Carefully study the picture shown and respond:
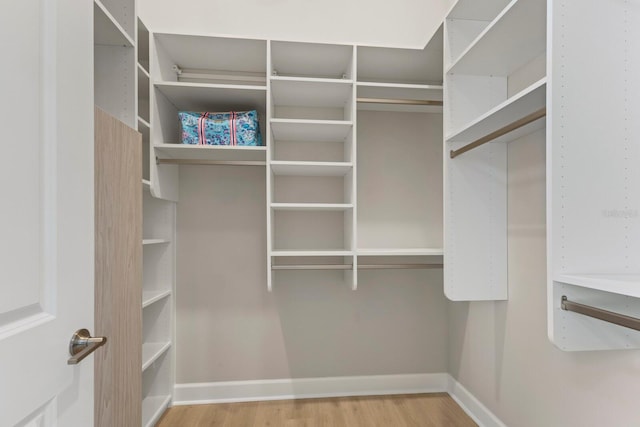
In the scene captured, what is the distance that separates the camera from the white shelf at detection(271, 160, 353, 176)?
2016mm

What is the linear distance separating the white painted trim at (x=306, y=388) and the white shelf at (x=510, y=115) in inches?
68.3

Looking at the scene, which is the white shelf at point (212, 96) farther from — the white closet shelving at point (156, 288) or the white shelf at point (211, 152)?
the white shelf at point (211, 152)

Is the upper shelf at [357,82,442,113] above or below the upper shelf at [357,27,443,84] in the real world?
below

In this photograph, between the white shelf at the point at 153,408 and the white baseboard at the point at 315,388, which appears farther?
the white baseboard at the point at 315,388

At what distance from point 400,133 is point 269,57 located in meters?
1.07

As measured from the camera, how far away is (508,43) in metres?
1.53

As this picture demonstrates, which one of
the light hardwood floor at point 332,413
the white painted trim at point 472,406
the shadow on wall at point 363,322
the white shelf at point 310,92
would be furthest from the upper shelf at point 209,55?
the white painted trim at point 472,406

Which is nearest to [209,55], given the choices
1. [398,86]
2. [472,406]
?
[398,86]

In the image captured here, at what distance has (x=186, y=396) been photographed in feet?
7.67

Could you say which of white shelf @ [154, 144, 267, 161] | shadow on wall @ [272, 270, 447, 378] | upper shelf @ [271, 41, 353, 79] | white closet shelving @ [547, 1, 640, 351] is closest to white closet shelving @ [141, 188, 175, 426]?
white shelf @ [154, 144, 267, 161]

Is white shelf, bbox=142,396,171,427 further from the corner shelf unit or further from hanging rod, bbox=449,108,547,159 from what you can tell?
hanging rod, bbox=449,108,547,159
